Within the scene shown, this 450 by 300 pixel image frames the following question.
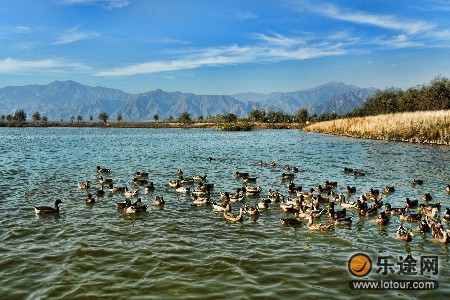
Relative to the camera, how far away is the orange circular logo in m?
14.2

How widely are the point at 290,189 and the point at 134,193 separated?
12.4 meters

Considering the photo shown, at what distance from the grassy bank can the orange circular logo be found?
55840 mm

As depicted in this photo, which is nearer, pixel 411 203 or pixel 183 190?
pixel 411 203

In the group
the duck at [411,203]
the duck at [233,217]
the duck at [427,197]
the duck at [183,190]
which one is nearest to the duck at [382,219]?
the duck at [411,203]

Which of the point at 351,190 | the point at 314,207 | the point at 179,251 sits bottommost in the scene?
the point at 179,251

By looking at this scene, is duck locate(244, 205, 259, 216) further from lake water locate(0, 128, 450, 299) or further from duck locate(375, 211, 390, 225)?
duck locate(375, 211, 390, 225)

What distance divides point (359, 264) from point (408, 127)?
65.6 metres

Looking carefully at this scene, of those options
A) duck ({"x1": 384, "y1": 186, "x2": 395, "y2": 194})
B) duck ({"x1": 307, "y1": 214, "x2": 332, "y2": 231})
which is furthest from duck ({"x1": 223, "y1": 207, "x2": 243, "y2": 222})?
duck ({"x1": 384, "y1": 186, "x2": 395, "y2": 194})

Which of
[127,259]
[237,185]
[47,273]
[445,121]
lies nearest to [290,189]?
[237,185]

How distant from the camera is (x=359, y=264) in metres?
14.9

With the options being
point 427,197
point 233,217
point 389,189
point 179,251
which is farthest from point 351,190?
point 179,251

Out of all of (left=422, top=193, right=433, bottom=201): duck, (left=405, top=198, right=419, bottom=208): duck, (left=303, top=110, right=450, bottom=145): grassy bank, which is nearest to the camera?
(left=405, top=198, right=419, bottom=208): duck

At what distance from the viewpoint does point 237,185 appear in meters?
32.5

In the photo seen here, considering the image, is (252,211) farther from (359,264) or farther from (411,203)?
(411,203)
